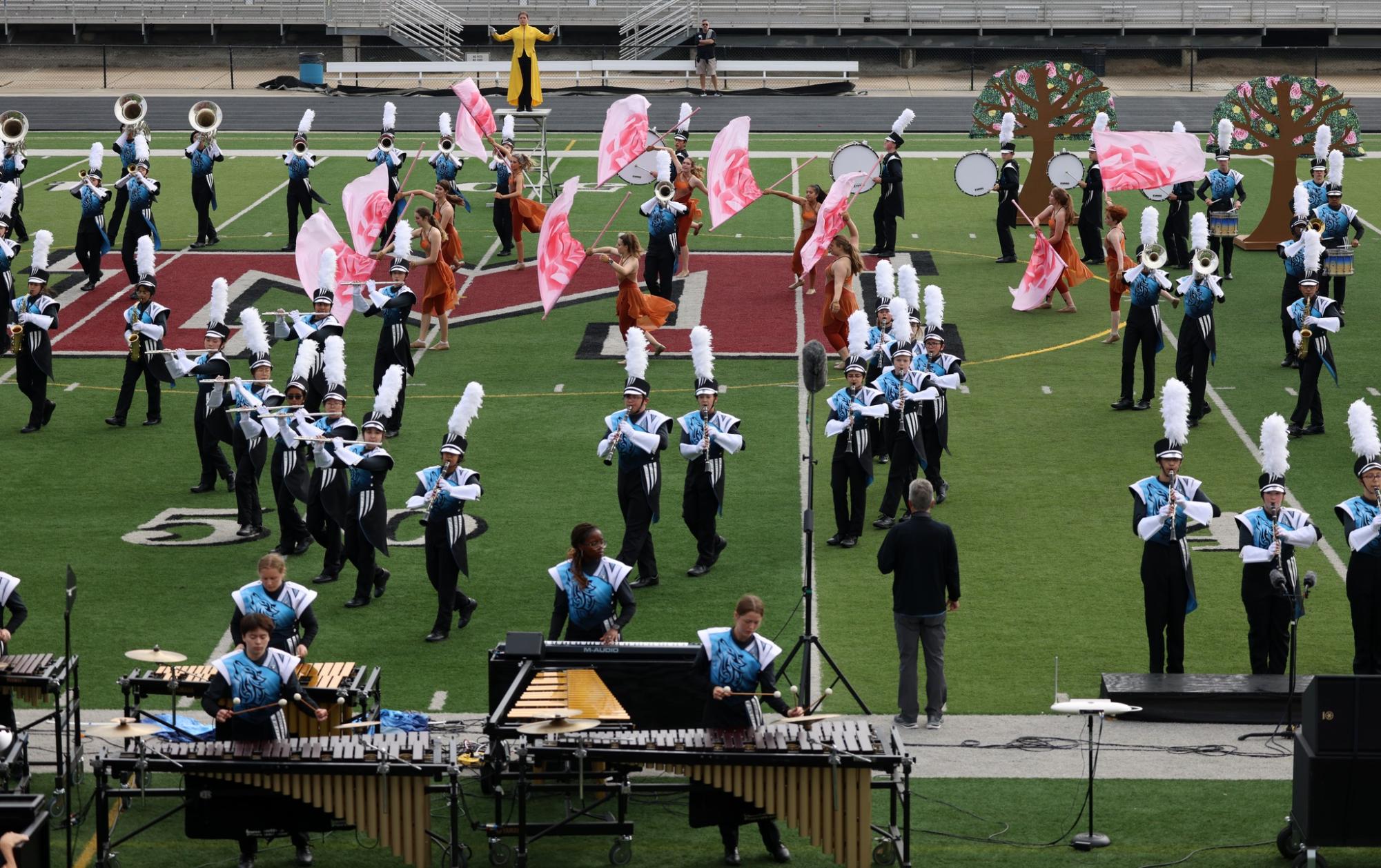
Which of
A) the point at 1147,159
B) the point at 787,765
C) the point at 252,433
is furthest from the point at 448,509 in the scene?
the point at 1147,159

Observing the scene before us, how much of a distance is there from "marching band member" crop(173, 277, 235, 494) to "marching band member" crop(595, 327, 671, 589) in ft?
12.9

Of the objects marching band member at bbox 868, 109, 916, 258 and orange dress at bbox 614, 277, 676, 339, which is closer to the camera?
orange dress at bbox 614, 277, 676, 339

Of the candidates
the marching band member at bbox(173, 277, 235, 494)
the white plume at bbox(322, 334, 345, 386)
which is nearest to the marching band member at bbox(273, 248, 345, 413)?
the marching band member at bbox(173, 277, 235, 494)

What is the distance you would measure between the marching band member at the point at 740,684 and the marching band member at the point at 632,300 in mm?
10015

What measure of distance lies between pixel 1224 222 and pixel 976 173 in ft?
11.1

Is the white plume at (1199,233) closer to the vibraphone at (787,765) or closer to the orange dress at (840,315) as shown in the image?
the orange dress at (840,315)

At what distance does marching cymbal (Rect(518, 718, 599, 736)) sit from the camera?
9.24m

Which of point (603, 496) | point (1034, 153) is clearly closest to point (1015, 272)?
point (1034, 153)

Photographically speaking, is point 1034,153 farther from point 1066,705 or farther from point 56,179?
point 1066,705

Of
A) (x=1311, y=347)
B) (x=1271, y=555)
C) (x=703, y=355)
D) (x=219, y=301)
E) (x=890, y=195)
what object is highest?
(x=890, y=195)

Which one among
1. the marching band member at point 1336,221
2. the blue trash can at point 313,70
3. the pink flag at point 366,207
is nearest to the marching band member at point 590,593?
the pink flag at point 366,207

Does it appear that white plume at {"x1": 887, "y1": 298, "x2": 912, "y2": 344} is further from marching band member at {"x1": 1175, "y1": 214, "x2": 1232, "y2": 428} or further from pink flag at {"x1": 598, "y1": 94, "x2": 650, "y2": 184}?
pink flag at {"x1": 598, "y1": 94, "x2": 650, "y2": 184}

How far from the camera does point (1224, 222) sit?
25141 millimetres

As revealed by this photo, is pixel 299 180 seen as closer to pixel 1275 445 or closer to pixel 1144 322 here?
pixel 1144 322
